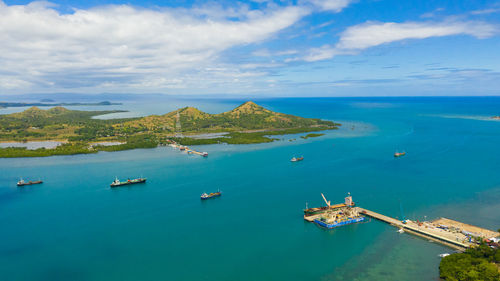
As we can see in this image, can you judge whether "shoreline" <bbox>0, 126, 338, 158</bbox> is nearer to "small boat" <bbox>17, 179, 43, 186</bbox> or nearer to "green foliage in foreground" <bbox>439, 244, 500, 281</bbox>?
"small boat" <bbox>17, 179, 43, 186</bbox>

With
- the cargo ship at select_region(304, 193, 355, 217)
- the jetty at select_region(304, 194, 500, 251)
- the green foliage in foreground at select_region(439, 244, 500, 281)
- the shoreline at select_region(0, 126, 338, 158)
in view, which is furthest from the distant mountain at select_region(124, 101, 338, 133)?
the green foliage in foreground at select_region(439, 244, 500, 281)

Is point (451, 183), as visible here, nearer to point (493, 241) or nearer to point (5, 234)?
point (493, 241)

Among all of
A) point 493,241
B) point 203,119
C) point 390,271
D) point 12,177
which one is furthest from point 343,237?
point 203,119

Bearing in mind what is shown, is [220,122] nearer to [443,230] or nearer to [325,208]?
[325,208]

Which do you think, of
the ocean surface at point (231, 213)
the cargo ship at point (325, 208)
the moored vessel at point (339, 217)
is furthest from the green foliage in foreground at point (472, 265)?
the cargo ship at point (325, 208)

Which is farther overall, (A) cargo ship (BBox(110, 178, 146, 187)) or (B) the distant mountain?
(B) the distant mountain
